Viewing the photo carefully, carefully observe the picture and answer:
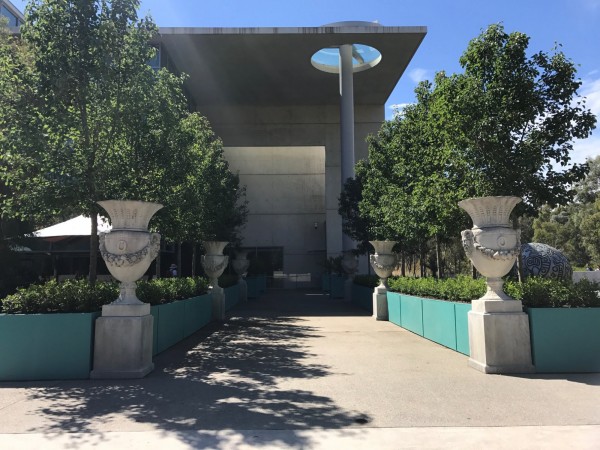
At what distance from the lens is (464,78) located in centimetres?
893

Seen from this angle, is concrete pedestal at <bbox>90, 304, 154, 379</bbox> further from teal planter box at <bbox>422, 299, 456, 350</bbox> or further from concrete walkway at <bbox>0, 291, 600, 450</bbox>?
teal planter box at <bbox>422, 299, 456, 350</bbox>

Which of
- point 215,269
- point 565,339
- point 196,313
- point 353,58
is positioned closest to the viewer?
point 565,339

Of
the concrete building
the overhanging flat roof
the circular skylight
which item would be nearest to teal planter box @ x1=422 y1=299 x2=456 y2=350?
the concrete building

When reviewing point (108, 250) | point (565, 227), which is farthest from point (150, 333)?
point (565, 227)

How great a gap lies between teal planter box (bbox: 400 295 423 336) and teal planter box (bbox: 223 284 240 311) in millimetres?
7251

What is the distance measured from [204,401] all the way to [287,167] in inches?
1319

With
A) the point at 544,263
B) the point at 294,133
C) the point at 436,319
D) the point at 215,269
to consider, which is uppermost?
the point at 294,133

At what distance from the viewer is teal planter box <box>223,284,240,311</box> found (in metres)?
18.0

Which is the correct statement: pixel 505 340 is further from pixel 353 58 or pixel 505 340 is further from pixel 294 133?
pixel 294 133

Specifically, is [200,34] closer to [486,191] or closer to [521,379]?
[486,191]

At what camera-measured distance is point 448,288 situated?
33.1ft

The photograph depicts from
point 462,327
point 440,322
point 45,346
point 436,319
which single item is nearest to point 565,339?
point 462,327

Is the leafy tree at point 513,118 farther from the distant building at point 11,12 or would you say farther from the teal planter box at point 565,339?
the distant building at point 11,12

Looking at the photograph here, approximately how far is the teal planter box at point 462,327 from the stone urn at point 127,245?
5.99 meters
